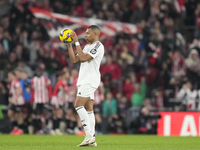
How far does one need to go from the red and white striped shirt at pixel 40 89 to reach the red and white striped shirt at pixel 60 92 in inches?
10.9

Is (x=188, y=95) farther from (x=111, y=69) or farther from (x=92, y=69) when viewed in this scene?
(x=92, y=69)

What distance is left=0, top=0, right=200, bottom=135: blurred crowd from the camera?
16.8 metres

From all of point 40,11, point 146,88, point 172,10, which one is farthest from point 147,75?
point 40,11

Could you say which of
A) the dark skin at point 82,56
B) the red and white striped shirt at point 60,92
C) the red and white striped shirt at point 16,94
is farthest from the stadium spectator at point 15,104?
the dark skin at point 82,56

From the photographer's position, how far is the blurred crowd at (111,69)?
16828mm

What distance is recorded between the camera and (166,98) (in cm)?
1792

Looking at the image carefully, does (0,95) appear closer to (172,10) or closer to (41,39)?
(41,39)

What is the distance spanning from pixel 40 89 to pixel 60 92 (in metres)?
0.70

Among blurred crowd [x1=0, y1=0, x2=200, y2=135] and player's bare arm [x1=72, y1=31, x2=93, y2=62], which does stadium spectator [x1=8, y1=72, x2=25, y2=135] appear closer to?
blurred crowd [x1=0, y1=0, x2=200, y2=135]

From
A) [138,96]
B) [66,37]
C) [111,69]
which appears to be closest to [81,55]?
[66,37]

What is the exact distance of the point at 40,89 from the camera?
17016mm

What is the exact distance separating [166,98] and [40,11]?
20.8 feet

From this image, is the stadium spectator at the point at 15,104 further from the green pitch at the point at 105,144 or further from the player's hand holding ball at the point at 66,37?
the player's hand holding ball at the point at 66,37

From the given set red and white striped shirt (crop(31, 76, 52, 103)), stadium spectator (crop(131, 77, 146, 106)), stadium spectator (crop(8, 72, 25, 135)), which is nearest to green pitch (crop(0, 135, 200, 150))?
stadium spectator (crop(8, 72, 25, 135))
